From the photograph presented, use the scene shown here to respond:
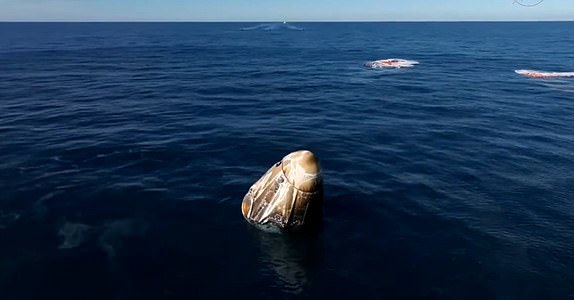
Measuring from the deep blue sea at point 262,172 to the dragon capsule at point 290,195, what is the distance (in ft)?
4.82

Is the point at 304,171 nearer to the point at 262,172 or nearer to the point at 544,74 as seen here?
the point at 262,172

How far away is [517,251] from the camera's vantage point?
34.4 m

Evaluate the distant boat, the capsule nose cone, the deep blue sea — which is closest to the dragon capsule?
the capsule nose cone

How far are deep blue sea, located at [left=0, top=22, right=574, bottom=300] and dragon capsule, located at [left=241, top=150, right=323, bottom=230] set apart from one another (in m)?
1.47

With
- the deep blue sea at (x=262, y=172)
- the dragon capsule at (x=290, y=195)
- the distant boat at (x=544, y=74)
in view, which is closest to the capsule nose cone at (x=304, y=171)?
the dragon capsule at (x=290, y=195)

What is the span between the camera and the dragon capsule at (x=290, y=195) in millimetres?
32750

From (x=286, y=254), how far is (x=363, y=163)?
22.7 metres

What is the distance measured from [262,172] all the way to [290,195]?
16.1 m

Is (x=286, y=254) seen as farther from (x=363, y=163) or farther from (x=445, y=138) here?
(x=445, y=138)

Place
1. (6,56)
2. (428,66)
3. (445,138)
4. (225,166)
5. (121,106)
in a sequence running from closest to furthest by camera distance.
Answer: (225,166) → (445,138) → (121,106) → (428,66) → (6,56)

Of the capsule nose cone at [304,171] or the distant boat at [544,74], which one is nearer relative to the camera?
the capsule nose cone at [304,171]

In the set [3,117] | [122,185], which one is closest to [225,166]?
[122,185]

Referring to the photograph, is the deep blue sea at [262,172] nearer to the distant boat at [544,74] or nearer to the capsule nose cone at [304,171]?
the capsule nose cone at [304,171]

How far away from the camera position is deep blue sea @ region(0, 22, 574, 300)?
30.8 meters
